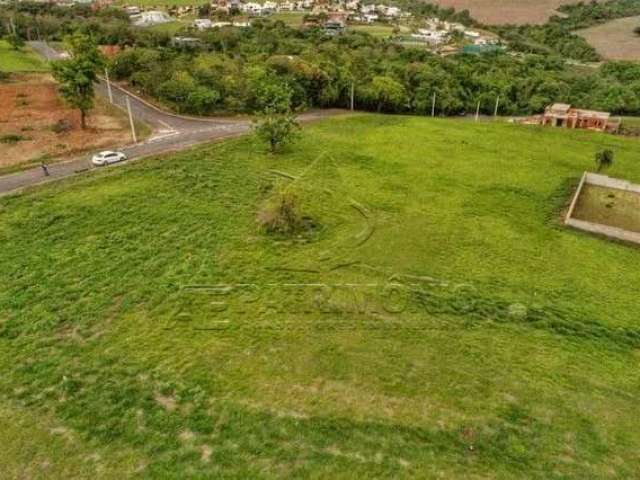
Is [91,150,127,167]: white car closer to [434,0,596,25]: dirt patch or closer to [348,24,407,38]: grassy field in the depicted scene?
[348,24,407,38]: grassy field

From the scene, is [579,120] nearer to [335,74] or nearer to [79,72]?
[335,74]

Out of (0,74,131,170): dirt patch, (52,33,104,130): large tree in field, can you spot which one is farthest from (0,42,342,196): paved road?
(52,33,104,130): large tree in field

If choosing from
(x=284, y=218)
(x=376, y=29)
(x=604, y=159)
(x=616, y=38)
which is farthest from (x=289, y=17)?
(x=284, y=218)

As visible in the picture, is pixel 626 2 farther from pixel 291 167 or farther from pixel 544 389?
pixel 544 389

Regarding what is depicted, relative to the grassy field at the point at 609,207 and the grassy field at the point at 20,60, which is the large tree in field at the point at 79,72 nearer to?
A: the grassy field at the point at 20,60

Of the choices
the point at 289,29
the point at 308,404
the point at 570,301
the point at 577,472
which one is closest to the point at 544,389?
the point at 577,472

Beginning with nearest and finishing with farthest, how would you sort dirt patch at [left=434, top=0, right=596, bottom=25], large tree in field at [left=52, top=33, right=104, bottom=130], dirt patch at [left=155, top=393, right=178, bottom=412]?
dirt patch at [left=155, top=393, right=178, bottom=412], large tree in field at [left=52, top=33, right=104, bottom=130], dirt patch at [left=434, top=0, right=596, bottom=25]
